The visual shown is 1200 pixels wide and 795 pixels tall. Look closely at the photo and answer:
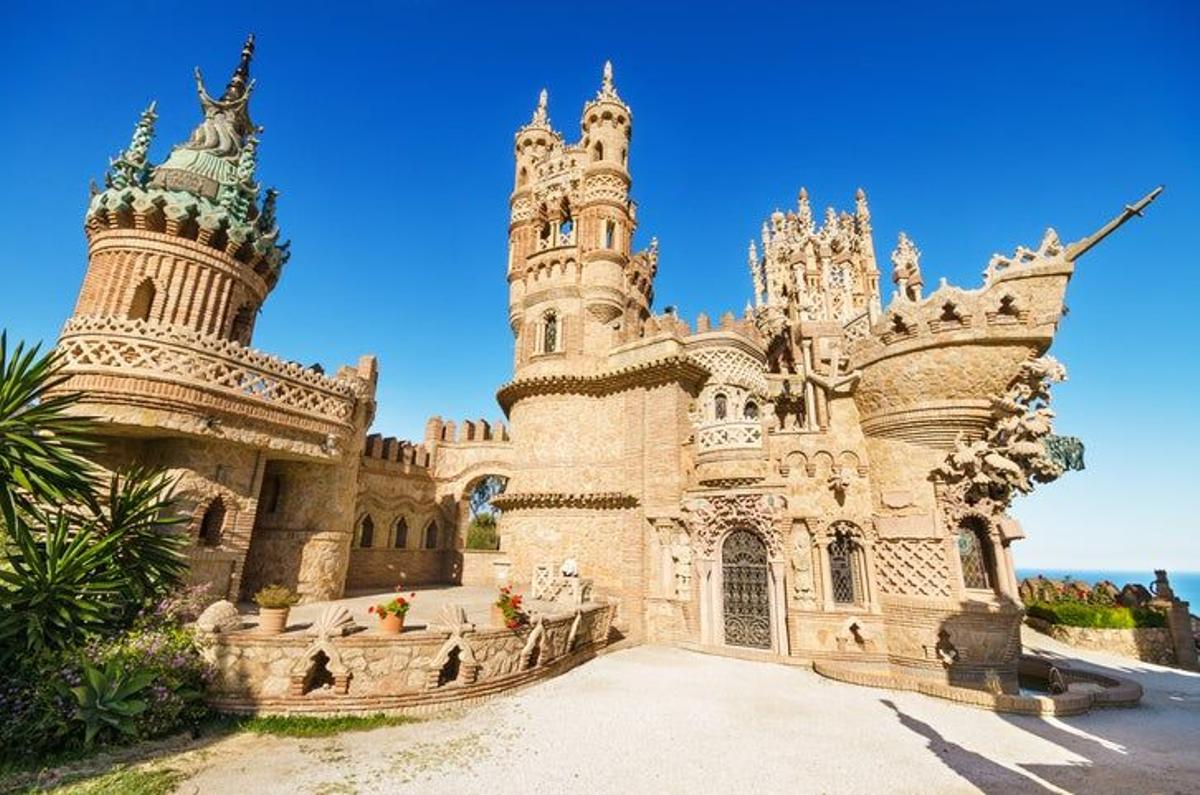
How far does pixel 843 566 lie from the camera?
15383 millimetres

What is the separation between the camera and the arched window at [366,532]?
23.4 meters

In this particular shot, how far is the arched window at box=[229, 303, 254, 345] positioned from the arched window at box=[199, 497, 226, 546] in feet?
23.4

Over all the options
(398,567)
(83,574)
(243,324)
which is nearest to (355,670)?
(83,574)

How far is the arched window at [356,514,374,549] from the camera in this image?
23.4 metres

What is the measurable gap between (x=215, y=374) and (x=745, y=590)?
16.3 m

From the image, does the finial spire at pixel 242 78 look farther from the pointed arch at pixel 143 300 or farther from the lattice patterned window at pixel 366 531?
the lattice patterned window at pixel 366 531

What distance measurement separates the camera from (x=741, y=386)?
21.0 metres

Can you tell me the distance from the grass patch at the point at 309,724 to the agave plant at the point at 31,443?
4.77 m

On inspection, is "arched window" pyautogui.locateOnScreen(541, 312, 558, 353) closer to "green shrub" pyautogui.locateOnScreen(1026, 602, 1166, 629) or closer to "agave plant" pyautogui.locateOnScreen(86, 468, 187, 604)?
"agave plant" pyautogui.locateOnScreen(86, 468, 187, 604)

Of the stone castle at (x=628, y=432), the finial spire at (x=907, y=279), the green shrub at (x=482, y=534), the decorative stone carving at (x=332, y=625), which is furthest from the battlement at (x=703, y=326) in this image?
the green shrub at (x=482, y=534)

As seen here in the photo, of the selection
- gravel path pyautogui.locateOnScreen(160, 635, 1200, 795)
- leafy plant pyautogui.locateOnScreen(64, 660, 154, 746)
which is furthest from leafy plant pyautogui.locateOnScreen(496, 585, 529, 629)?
leafy plant pyautogui.locateOnScreen(64, 660, 154, 746)

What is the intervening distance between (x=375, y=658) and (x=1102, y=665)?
76.2 feet

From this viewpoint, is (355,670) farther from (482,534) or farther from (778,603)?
(482,534)

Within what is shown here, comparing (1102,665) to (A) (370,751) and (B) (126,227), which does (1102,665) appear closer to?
(A) (370,751)
